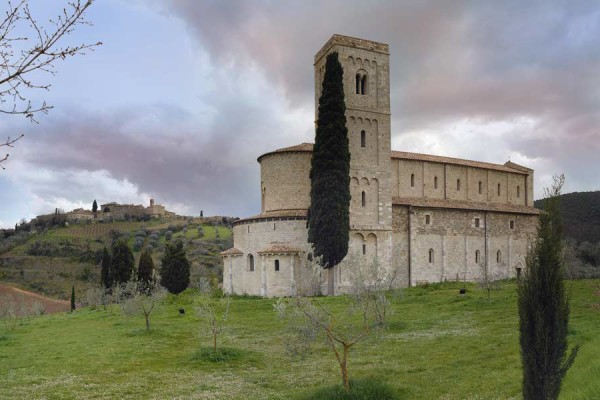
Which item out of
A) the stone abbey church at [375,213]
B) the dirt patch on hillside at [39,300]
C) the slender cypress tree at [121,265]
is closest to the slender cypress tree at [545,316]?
the stone abbey church at [375,213]

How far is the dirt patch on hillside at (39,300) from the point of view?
62.9m

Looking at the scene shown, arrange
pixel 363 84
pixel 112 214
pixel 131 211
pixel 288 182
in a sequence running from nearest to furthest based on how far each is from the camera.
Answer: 1. pixel 288 182
2. pixel 363 84
3. pixel 112 214
4. pixel 131 211

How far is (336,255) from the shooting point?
138 feet

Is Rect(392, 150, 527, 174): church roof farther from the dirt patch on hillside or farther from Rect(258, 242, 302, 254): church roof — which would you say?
the dirt patch on hillside

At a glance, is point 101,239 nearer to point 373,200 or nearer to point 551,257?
point 373,200

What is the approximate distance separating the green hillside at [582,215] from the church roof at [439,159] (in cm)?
2320

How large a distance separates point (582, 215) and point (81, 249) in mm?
102034

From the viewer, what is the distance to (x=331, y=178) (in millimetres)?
42312

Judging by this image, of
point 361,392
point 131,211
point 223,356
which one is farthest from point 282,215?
point 131,211

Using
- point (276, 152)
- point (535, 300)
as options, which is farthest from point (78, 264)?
point (535, 300)

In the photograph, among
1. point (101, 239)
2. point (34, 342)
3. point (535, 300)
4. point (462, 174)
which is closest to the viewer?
point (535, 300)

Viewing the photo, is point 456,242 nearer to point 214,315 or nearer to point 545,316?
point 214,315

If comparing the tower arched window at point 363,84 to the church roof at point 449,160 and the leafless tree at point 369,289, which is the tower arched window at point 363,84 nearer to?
the church roof at point 449,160

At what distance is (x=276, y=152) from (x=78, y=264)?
64.6m
